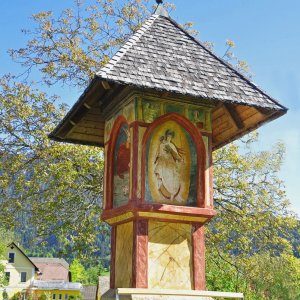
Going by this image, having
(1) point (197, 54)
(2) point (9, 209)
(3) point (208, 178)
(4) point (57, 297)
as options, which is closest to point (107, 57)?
(2) point (9, 209)

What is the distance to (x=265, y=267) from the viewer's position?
1838 cm

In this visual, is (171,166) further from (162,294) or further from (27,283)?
(27,283)

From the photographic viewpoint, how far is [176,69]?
8.02m

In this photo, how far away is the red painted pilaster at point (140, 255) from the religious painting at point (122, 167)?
2.55ft

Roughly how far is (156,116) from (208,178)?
4.21ft

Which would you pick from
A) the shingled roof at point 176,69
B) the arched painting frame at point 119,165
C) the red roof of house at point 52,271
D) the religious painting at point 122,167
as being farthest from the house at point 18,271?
the shingled roof at point 176,69

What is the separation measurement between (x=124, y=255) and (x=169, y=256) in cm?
77

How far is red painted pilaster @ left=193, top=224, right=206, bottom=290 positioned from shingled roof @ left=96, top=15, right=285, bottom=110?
6.64 ft

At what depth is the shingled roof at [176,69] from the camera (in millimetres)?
7449

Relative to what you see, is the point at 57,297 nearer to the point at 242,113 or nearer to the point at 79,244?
the point at 79,244

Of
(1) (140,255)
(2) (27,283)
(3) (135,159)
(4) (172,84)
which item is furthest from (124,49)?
(2) (27,283)

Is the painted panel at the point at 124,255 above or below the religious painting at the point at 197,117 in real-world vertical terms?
below

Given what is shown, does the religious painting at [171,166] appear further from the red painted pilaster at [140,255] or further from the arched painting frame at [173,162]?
the red painted pilaster at [140,255]

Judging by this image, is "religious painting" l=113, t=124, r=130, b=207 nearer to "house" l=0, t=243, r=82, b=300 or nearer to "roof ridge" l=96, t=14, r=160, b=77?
"roof ridge" l=96, t=14, r=160, b=77
